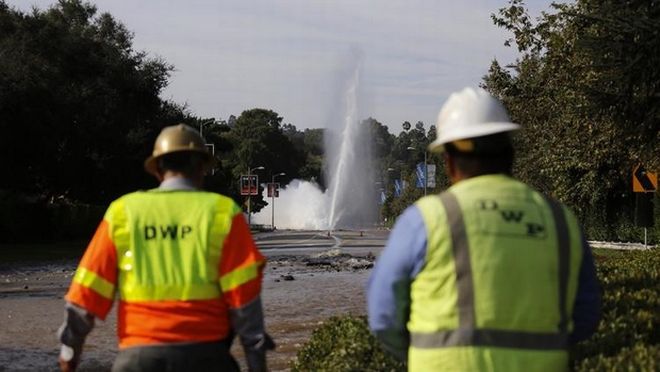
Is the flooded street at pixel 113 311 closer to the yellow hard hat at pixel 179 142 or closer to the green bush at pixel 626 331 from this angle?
the green bush at pixel 626 331

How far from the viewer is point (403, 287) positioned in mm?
3074

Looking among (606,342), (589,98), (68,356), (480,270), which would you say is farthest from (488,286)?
(589,98)

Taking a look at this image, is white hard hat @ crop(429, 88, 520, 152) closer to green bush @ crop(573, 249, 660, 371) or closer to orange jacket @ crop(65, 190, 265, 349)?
orange jacket @ crop(65, 190, 265, 349)

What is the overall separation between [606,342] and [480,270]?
3437 mm

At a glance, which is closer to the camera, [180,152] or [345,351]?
[180,152]

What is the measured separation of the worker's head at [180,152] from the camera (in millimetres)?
3949

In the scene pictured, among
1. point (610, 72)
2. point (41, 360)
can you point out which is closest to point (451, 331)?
point (41, 360)

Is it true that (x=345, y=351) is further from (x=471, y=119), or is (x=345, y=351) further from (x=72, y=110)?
(x=72, y=110)

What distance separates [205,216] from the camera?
3.79 m

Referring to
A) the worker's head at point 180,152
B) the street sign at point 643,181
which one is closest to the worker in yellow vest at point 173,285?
the worker's head at point 180,152

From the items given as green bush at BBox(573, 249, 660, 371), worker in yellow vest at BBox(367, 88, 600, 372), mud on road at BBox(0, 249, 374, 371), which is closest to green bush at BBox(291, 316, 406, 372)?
green bush at BBox(573, 249, 660, 371)

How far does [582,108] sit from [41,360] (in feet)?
26.2

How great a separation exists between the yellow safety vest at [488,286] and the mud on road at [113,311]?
7.21 meters

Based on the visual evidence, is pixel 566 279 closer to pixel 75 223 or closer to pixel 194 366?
pixel 194 366
